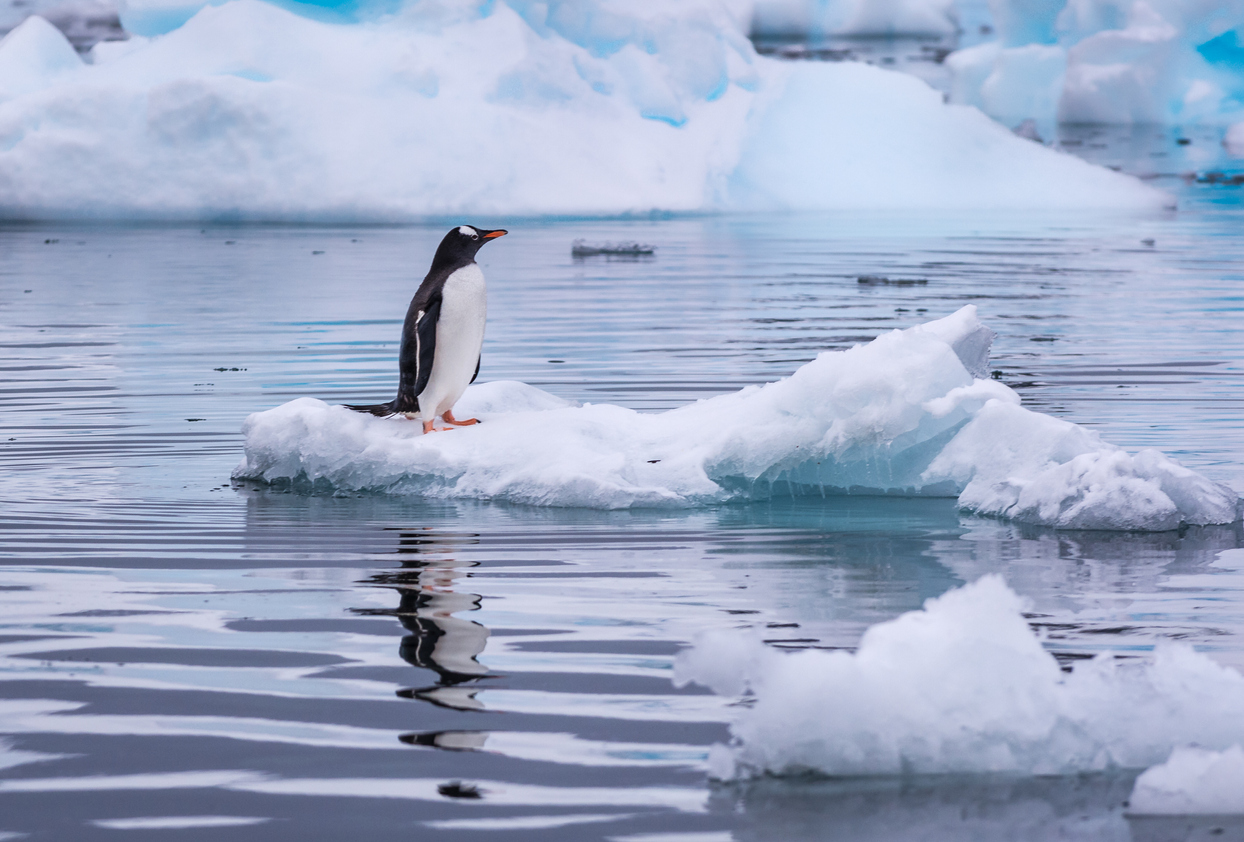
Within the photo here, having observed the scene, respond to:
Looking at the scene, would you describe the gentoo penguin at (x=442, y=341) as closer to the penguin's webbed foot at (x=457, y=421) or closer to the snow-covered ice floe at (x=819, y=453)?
the penguin's webbed foot at (x=457, y=421)

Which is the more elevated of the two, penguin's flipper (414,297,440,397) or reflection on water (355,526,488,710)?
penguin's flipper (414,297,440,397)

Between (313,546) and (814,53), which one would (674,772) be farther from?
(814,53)

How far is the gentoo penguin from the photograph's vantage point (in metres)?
6.68

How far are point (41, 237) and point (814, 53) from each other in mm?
33983

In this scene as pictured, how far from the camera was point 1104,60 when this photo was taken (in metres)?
40.3

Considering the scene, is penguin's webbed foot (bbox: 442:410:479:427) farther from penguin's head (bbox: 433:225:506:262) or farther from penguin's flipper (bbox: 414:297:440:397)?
penguin's head (bbox: 433:225:506:262)

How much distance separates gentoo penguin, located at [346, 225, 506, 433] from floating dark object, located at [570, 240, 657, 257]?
41.7 feet

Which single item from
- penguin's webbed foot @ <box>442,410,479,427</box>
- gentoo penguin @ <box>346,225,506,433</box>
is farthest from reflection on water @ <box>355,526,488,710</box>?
gentoo penguin @ <box>346,225,506,433</box>

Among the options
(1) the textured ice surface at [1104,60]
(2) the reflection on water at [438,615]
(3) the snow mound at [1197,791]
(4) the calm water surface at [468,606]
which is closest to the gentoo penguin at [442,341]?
(4) the calm water surface at [468,606]

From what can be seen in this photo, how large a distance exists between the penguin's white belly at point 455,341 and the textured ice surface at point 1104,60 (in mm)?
33905

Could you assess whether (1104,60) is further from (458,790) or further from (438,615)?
(458,790)

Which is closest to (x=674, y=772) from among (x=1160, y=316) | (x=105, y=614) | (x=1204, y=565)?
(x=105, y=614)

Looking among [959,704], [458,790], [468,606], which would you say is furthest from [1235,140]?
[458,790]

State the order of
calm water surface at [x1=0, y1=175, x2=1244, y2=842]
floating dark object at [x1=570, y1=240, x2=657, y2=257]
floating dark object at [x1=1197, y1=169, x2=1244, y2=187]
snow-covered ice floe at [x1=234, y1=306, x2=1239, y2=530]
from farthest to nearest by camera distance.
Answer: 1. floating dark object at [x1=1197, y1=169, x2=1244, y2=187]
2. floating dark object at [x1=570, y1=240, x2=657, y2=257]
3. snow-covered ice floe at [x1=234, y1=306, x2=1239, y2=530]
4. calm water surface at [x1=0, y1=175, x2=1244, y2=842]
